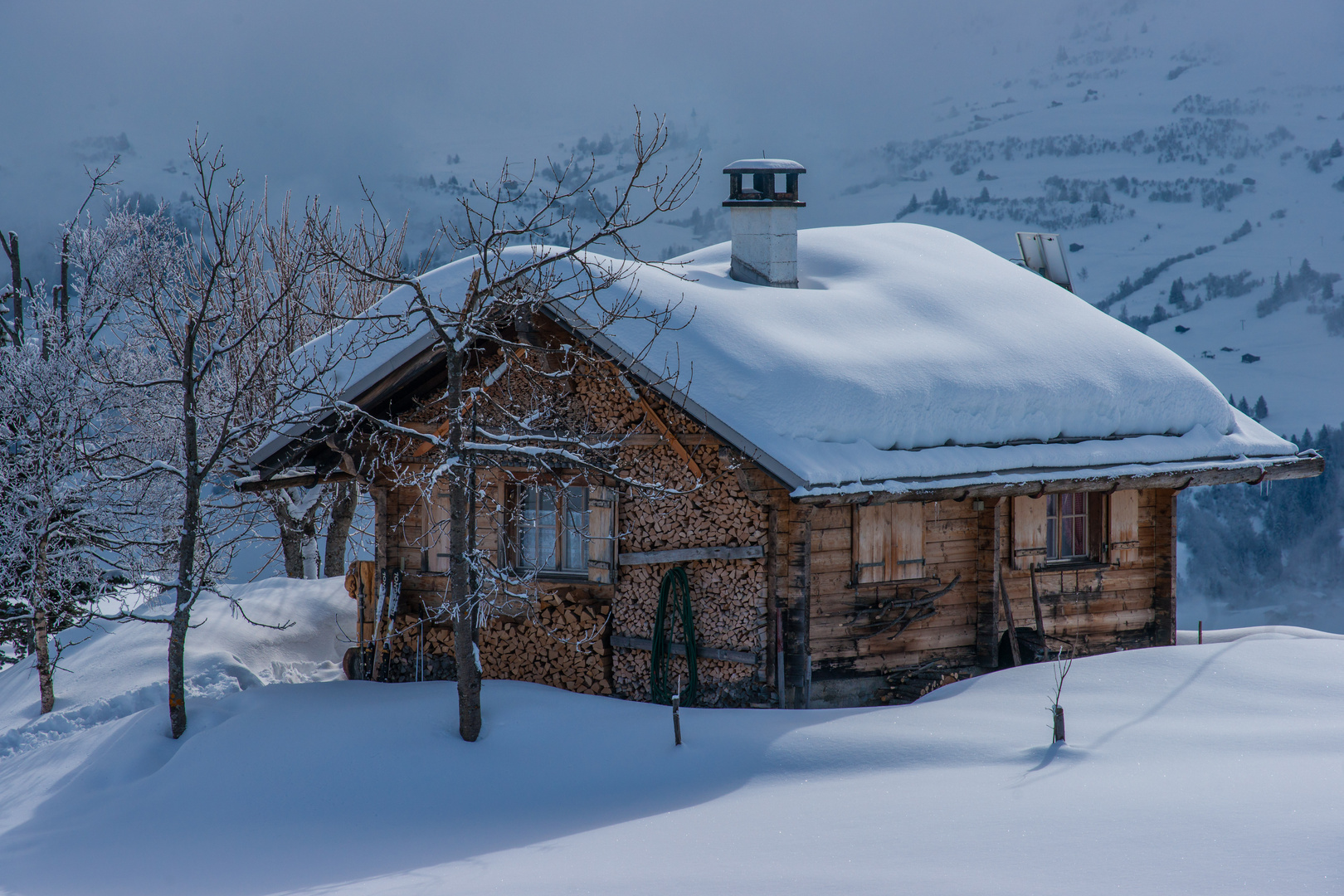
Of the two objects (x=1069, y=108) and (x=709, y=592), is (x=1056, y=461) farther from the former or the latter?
(x=1069, y=108)

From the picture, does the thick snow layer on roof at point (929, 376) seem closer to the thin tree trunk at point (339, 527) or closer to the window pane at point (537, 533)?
the window pane at point (537, 533)

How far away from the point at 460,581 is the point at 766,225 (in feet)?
20.7

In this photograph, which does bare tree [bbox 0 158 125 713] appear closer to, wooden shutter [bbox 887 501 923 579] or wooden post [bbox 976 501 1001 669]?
wooden shutter [bbox 887 501 923 579]

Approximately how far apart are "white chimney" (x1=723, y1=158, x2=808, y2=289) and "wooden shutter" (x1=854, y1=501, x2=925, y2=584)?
3623 millimetres

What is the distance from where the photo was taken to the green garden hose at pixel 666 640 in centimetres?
956

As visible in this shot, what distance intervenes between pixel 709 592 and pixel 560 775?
2458 millimetres

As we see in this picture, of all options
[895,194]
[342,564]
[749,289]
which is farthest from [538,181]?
[749,289]

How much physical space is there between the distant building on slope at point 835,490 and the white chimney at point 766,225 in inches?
2.7

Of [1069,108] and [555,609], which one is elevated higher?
[1069,108]

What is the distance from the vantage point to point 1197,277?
6575cm

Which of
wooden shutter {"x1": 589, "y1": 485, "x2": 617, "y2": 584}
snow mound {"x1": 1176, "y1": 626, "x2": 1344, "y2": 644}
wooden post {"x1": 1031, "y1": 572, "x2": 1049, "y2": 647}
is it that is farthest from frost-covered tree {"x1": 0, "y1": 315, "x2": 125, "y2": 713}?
snow mound {"x1": 1176, "y1": 626, "x2": 1344, "y2": 644}

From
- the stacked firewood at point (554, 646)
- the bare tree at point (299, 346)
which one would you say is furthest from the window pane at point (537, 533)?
the bare tree at point (299, 346)

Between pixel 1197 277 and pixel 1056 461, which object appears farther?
pixel 1197 277

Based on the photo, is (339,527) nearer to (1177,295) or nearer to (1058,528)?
(1058,528)
